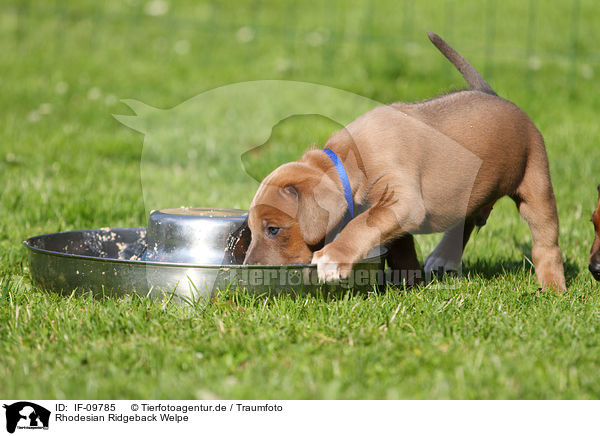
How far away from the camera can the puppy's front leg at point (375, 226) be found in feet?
9.52

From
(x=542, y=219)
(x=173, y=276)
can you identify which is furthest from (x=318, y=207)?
(x=542, y=219)

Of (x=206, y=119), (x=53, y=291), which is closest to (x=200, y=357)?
(x=53, y=291)

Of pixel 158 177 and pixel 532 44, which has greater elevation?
pixel 532 44

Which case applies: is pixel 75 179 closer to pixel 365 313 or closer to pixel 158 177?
pixel 158 177

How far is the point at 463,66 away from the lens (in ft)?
13.1

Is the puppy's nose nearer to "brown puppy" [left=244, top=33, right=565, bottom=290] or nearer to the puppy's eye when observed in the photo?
"brown puppy" [left=244, top=33, right=565, bottom=290]

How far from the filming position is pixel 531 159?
3600mm

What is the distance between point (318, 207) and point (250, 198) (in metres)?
2.35

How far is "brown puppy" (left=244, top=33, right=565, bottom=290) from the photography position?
2977 millimetres

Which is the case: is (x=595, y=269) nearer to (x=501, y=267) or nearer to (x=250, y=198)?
(x=501, y=267)

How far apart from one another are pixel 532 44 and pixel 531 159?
26.7 feet

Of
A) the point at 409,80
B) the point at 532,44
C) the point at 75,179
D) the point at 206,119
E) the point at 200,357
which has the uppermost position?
the point at 532,44
